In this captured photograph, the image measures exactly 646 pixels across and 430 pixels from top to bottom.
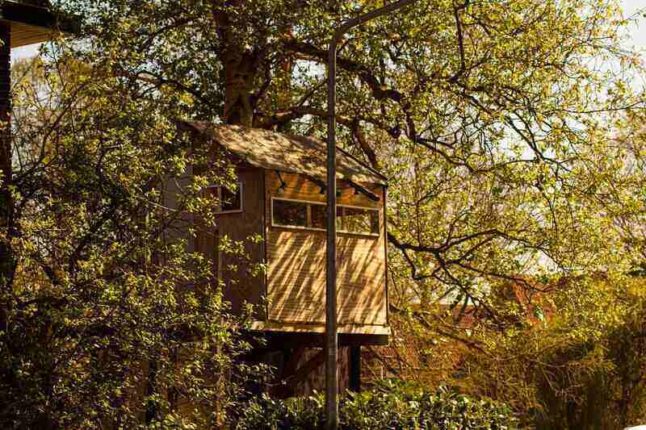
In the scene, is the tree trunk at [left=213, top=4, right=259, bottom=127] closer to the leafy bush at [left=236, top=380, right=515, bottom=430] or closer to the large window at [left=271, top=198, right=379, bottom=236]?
the large window at [left=271, top=198, right=379, bottom=236]

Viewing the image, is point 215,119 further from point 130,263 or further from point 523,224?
point 130,263

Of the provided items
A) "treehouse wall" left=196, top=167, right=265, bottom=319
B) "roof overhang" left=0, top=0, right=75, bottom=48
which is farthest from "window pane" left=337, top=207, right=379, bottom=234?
"roof overhang" left=0, top=0, right=75, bottom=48

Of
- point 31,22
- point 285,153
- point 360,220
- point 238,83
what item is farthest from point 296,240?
point 31,22

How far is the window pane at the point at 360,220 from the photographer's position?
2673 cm

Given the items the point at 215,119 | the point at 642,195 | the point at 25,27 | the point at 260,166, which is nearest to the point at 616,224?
the point at 642,195

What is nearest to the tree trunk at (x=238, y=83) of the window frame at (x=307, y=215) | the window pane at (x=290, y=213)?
the window frame at (x=307, y=215)

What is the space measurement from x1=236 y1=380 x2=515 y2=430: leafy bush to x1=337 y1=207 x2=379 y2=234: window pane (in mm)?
4040

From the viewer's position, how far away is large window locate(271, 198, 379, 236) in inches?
984

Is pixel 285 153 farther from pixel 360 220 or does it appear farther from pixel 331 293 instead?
pixel 331 293

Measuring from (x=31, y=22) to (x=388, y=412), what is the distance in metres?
9.27

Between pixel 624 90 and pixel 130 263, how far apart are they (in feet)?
48.1

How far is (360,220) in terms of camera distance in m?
27.1

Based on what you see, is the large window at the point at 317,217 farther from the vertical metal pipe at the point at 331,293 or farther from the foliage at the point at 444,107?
the vertical metal pipe at the point at 331,293

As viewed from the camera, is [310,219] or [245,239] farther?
[310,219]
